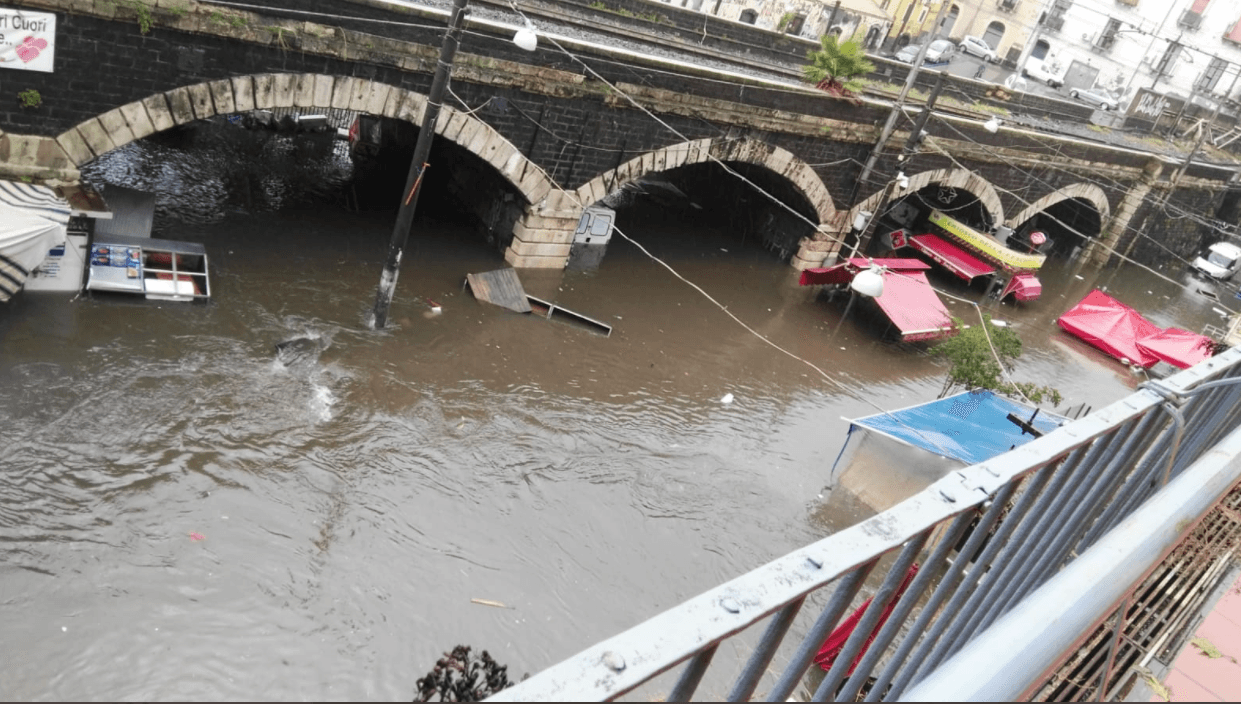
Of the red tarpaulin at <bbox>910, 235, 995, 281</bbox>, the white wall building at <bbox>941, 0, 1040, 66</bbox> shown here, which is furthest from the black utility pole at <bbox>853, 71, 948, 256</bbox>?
the white wall building at <bbox>941, 0, 1040, 66</bbox>

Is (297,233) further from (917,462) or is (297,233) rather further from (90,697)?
(917,462)

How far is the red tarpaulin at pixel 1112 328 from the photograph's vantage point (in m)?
20.8

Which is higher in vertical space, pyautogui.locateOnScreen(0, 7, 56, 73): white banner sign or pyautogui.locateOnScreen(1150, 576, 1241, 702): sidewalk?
pyautogui.locateOnScreen(1150, 576, 1241, 702): sidewalk

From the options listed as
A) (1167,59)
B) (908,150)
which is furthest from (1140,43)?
(908,150)

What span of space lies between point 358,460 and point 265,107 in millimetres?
5861

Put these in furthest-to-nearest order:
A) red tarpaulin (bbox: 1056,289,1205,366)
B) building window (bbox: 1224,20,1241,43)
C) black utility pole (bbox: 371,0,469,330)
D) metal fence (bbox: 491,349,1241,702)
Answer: building window (bbox: 1224,20,1241,43) < red tarpaulin (bbox: 1056,289,1205,366) < black utility pole (bbox: 371,0,469,330) < metal fence (bbox: 491,349,1241,702)

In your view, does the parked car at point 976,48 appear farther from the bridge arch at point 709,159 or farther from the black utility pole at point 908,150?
the bridge arch at point 709,159

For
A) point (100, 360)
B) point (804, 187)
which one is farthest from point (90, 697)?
point (804, 187)

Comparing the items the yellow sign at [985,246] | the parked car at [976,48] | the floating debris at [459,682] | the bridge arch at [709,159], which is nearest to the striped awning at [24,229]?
the floating debris at [459,682]

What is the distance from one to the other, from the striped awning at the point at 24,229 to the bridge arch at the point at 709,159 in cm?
875

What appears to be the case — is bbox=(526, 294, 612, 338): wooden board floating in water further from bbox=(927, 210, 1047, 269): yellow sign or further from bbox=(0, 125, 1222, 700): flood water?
bbox=(927, 210, 1047, 269): yellow sign

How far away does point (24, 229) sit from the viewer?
34.5 ft

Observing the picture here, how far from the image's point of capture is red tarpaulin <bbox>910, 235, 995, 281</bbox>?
23.3 m

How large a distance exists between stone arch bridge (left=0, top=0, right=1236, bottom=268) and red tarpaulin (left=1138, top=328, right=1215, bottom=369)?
6288mm
